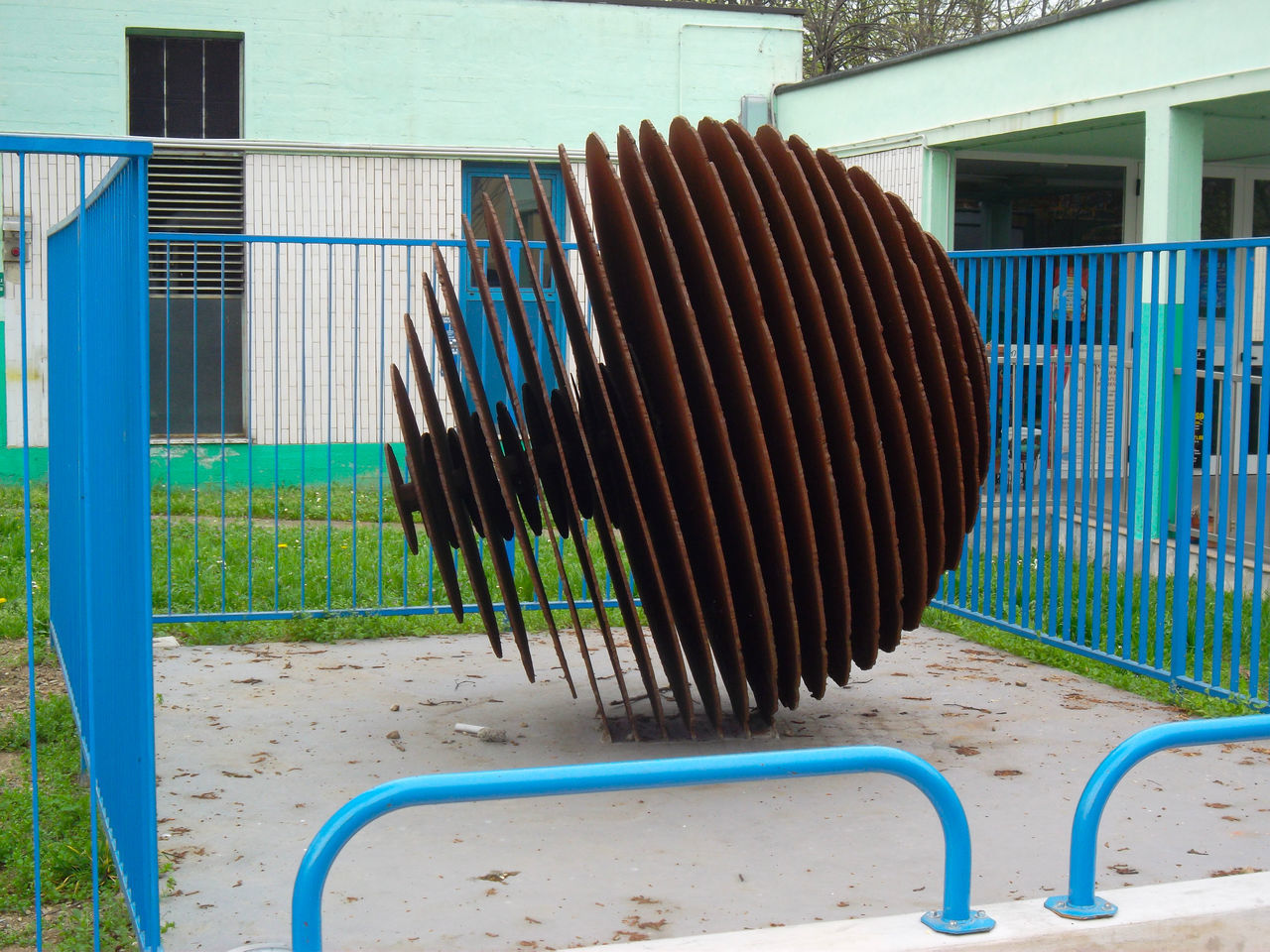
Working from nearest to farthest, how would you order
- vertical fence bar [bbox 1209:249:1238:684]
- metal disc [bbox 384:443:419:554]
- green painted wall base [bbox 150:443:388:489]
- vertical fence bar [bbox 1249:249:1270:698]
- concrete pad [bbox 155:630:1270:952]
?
1. concrete pad [bbox 155:630:1270:952]
2. metal disc [bbox 384:443:419:554]
3. vertical fence bar [bbox 1249:249:1270:698]
4. vertical fence bar [bbox 1209:249:1238:684]
5. green painted wall base [bbox 150:443:388:489]

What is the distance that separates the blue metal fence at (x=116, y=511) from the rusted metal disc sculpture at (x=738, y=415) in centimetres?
164

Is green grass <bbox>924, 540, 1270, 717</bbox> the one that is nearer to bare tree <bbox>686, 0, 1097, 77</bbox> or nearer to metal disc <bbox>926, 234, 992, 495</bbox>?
metal disc <bbox>926, 234, 992, 495</bbox>

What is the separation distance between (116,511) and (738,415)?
90.4 inches

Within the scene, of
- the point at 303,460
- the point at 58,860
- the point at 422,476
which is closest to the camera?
the point at 58,860

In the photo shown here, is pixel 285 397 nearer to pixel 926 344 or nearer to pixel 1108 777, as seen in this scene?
pixel 926 344

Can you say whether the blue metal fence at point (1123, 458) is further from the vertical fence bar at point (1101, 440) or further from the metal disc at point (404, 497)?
the metal disc at point (404, 497)

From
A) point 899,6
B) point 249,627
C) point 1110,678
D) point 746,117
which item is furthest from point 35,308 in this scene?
point 899,6

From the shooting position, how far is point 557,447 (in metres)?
5.18

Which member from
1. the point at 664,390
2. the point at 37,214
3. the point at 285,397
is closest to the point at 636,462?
the point at 664,390

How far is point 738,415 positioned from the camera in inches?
199

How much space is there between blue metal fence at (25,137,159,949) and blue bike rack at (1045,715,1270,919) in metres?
2.01

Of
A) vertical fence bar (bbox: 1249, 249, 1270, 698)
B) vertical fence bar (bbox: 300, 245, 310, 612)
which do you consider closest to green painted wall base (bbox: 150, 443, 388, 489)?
vertical fence bar (bbox: 300, 245, 310, 612)

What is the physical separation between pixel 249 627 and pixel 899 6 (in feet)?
65.3

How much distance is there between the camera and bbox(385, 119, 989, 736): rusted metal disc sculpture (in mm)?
5004
